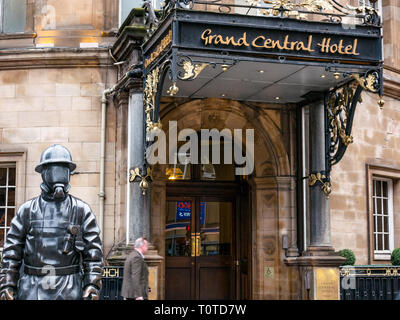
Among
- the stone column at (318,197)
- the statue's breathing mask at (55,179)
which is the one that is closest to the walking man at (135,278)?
the statue's breathing mask at (55,179)

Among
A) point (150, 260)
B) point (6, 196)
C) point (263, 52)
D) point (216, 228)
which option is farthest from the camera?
point (216, 228)

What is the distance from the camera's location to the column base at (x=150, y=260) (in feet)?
38.9

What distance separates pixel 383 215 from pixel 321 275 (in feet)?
12.8

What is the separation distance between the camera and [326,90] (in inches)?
521

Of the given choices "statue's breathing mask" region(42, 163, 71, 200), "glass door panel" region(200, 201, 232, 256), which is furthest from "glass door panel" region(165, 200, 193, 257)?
"statue's breathing mask" region(42, 163, 71, 200)

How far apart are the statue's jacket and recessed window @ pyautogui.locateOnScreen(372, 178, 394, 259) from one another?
10168mm

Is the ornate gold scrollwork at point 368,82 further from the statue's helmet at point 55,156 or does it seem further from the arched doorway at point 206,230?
the statue's helmet at point 55,156

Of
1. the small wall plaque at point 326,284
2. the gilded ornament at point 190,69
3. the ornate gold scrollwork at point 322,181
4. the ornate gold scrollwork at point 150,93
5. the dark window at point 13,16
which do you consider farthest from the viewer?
the dark window at point 13,16

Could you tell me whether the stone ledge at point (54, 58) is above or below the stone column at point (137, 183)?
above

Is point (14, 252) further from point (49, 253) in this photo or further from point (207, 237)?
point (207, 237)

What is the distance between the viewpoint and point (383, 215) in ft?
53.5

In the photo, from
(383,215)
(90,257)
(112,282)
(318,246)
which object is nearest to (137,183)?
(112,282)

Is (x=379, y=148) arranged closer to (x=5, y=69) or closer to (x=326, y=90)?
(x=326, y=90)
